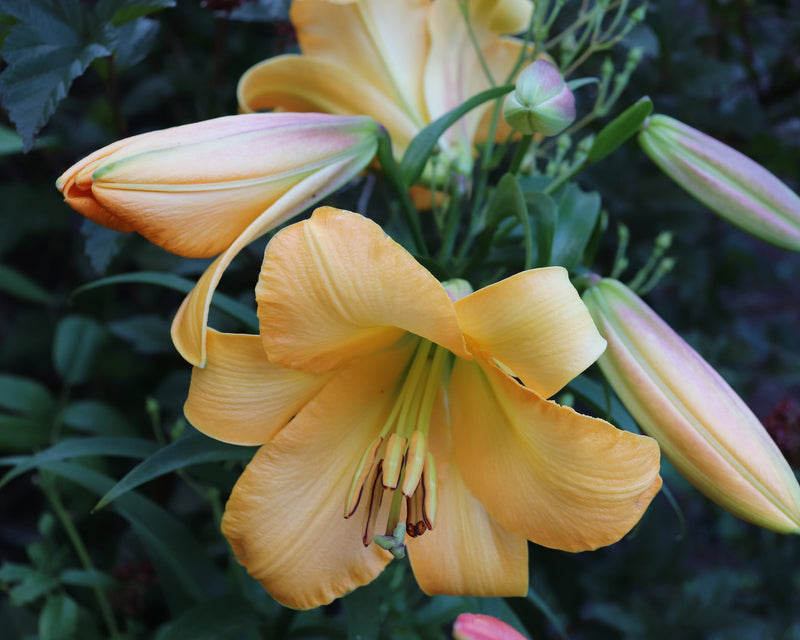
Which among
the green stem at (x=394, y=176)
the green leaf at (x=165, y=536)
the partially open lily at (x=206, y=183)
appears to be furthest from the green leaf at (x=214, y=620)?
the green stem at (x=394, y=176)

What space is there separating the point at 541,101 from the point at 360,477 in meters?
0.36

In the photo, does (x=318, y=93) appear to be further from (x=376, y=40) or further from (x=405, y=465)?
(x=405, y=465)

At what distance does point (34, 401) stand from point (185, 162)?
0.62 m

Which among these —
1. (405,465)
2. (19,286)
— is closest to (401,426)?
(405,465)

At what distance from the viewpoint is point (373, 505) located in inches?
27.0

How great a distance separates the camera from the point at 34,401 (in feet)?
3.48

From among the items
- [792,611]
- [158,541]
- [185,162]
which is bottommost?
[792,611]

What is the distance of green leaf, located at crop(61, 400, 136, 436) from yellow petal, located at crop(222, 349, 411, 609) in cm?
50

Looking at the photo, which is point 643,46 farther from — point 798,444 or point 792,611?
point 792,611

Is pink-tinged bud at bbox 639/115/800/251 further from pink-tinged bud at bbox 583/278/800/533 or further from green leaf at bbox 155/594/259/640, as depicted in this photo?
green leaf at bbox 155/594/259/640

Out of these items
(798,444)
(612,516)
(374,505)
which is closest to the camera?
(612,516)

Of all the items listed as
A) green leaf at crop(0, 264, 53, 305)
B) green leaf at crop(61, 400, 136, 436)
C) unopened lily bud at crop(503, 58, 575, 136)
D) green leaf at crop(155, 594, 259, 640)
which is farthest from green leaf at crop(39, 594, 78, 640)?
unopened lily bud at crop(503, 58, 575, 136)

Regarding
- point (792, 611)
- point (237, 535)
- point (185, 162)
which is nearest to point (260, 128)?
point (185, 162)

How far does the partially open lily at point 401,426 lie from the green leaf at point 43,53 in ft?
1.10
